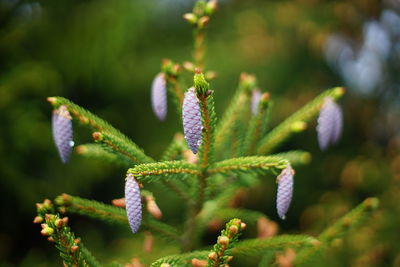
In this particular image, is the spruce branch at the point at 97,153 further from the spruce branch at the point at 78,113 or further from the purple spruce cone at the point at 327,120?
the purple spruce cone at the point at 327,120

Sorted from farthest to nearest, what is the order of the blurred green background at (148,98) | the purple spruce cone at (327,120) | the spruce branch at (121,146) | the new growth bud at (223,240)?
Result: the blurred green background at (148,98)
the purple spruce cone at (327,120)
the spruce branch at (121,146)
the new growth bud at (223,240)

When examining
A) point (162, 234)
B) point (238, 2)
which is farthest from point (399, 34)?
point (162, 234)

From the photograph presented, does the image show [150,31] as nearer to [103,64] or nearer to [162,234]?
[103,64]

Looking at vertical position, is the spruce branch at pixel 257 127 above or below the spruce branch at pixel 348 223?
above

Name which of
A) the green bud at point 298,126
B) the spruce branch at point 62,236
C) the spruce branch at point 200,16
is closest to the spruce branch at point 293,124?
the green bud at point 298,126

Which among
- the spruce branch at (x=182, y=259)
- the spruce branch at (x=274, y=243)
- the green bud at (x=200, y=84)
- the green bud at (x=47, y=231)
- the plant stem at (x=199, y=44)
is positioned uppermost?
the plant stem at (x=199, y=44)

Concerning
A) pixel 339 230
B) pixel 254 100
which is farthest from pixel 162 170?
pixel 339 230
